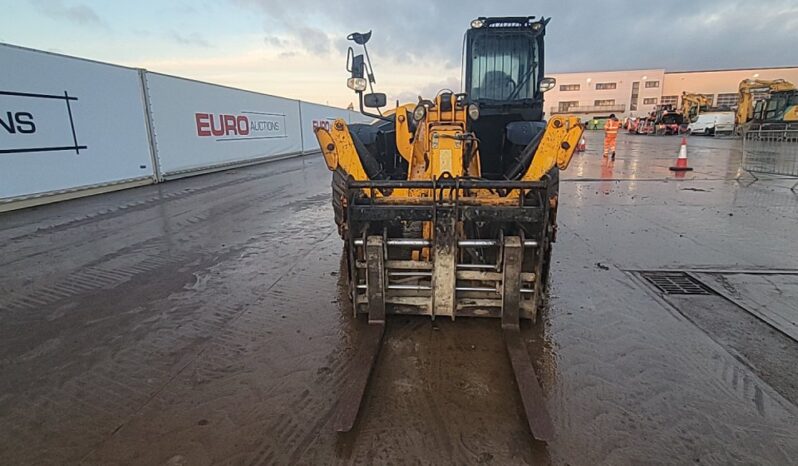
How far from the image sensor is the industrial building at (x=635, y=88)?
56.5m

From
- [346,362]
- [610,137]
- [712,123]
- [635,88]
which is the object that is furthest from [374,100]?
[635,88]

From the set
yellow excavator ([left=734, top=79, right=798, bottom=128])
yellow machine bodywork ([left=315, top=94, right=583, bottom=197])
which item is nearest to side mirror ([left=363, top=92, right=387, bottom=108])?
yellow machine bodywork ([left=315, top=94, right=583, bottom=197])

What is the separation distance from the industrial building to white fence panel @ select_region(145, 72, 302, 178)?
5092 centimetres

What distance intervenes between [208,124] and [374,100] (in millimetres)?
10803

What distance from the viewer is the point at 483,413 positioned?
213cm

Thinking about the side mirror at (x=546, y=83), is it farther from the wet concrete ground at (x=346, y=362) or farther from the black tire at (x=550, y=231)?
the black tire at (x=550, y=231)

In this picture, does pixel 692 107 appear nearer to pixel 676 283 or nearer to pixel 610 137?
pixel 610 137

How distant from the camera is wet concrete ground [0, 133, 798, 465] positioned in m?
1.94

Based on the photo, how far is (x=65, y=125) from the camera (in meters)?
8.30

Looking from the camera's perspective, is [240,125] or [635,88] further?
[635,88]

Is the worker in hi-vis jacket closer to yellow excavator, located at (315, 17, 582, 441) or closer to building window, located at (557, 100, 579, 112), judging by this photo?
yellow excavator, located at (315, 17, 582, 441)

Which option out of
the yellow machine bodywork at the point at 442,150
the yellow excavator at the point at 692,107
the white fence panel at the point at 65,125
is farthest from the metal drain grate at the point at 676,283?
the yellow excavator at the point at 692,107

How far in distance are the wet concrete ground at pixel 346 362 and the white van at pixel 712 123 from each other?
1293 inches

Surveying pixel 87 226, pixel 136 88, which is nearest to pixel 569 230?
pixel 87 226
